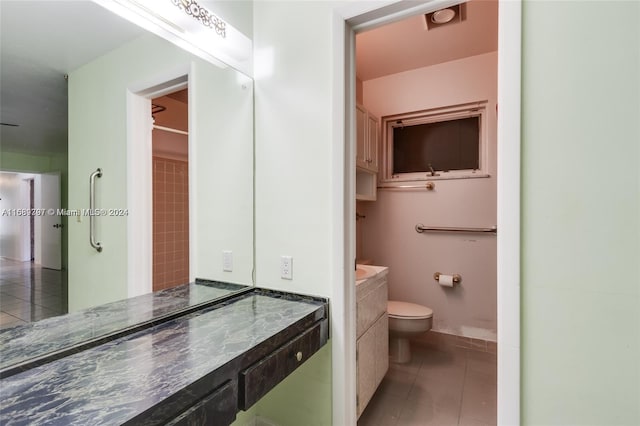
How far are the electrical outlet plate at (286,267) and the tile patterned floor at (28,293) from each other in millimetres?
806

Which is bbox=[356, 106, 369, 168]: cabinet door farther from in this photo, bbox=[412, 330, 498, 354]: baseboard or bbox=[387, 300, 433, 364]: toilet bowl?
bbox=[412, 330, 498, 354]: baseboard

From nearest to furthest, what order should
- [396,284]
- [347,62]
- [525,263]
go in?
[525,263] < [347,62] < [396,284]

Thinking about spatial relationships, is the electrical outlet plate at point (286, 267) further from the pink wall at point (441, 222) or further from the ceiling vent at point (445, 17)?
the ceiling vent at point (445, 17)

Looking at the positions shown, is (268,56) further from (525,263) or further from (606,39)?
(525,263)

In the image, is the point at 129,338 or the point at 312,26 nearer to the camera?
the point at 129,338

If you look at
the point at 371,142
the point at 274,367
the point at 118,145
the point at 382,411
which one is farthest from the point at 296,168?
the point at 382,411

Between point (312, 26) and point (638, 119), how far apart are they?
1236 millimetres

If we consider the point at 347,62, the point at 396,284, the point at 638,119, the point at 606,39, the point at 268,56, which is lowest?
the point at 396,284

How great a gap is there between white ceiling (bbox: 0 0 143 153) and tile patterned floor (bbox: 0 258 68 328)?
1.11ft

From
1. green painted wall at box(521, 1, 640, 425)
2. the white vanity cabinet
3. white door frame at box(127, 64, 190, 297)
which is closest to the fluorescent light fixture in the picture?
white door frame at box(127, 64, 190, 297)

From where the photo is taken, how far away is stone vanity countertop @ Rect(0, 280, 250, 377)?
79cm

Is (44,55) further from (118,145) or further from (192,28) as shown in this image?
(192,28)

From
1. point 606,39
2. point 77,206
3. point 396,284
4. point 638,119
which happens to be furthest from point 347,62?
point 396,284

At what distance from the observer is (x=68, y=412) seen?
0.62 m
